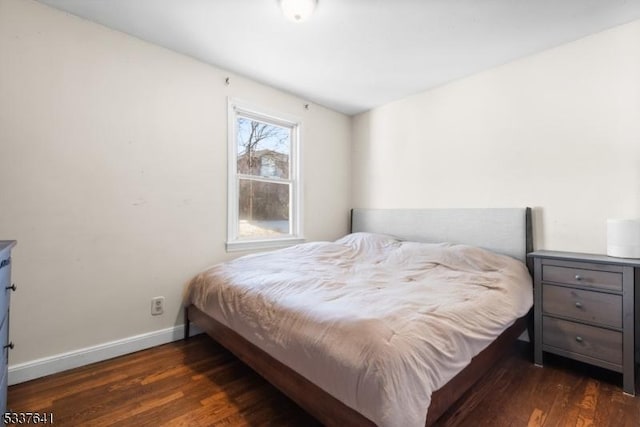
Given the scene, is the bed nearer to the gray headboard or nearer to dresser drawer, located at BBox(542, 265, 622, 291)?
the gray headboard

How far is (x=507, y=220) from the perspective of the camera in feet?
7.99

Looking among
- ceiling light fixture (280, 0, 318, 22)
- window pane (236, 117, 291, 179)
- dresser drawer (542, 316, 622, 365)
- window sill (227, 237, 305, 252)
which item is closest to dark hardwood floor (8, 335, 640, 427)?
dresser drawer (542, 316, 622, 365)

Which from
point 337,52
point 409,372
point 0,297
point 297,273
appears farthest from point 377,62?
point 0,297

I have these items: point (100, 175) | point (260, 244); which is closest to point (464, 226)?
point (260, 244)

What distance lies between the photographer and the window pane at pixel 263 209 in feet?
9.64

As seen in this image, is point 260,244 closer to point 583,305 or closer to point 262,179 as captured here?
point 262,179

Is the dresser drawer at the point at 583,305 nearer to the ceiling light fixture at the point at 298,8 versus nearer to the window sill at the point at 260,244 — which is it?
the window sill at the point at 260,244

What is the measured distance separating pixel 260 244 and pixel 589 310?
2.62 metres

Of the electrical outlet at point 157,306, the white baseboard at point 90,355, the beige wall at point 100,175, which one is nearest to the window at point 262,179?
the beige wall at point 100,175

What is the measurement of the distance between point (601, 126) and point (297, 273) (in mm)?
2470

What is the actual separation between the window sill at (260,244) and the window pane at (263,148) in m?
0.70

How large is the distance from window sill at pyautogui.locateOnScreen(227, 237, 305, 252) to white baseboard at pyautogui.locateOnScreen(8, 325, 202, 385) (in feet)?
2.51

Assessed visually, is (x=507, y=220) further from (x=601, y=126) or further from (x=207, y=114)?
(x=207, y=114)

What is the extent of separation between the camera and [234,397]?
1646 mm
